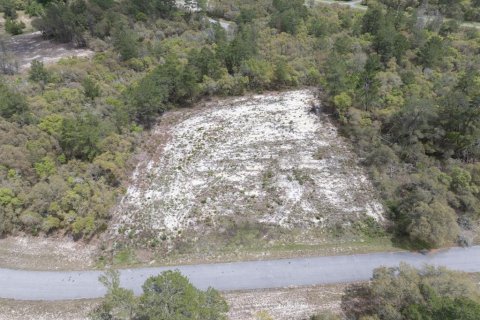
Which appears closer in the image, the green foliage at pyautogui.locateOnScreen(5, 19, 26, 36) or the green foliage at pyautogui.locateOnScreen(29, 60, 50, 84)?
the green foliage at pyautogui.locateOnScreen(29, 60, 50, 84)

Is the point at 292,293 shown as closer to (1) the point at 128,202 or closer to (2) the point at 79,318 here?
(2) the point at 79,318

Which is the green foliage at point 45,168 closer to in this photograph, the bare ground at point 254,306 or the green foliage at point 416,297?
the bare ground at point 254,306

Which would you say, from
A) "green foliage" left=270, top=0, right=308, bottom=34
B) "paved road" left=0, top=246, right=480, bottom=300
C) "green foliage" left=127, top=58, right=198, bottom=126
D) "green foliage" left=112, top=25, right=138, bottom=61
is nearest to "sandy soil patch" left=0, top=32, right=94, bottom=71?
"green foliage" left=112, top=25, right=138, bottom=61

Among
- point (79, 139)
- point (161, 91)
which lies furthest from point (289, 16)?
point (79, 139)

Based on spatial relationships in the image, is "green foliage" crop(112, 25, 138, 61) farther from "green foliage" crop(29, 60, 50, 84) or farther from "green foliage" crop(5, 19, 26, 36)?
"green foliage" crop(5, 19, 26, 36)

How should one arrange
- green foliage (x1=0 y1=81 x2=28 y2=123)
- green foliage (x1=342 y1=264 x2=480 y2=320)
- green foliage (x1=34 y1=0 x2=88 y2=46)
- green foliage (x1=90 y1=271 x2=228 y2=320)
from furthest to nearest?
1. green foliage (x1=34 y1=0 x2=88 y2=46)
2. green foliage (x1=0 y1=81 x2=28 y2=123)
3. green foliage (x1=90 y1=271 x2=228 y2=320)
4. green foliage (x1=342 y1=264 x2=480 y2=320)

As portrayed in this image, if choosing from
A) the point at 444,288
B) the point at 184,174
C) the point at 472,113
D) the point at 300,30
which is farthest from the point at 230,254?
the point at 300,30
